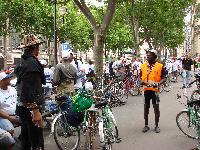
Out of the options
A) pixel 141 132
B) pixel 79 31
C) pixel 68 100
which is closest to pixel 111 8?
pixel 141 132

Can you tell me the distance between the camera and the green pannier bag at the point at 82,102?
8.34 metres

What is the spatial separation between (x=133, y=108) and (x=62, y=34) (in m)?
29.2

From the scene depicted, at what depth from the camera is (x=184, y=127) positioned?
10047 millimetres

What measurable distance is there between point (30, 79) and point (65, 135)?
2495 millimetres

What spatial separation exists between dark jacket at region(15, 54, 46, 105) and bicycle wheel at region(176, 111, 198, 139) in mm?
4218

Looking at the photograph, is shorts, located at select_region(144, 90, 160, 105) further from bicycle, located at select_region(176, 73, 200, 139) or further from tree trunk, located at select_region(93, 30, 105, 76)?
tree trunk, located at select_region(93, 30, 105, 76)

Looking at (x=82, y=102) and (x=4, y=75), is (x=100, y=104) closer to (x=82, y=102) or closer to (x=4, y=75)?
(x=82, y=102)

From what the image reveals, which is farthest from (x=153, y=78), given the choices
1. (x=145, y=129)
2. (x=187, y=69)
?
(x=187, y=69)

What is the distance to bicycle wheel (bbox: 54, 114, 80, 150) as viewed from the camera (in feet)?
27.3

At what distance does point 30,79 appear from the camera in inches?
245

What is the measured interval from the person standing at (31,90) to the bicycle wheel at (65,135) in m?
1.64

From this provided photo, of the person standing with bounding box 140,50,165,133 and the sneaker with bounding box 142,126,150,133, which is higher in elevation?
the person standing with bounding box 140,50,165,133

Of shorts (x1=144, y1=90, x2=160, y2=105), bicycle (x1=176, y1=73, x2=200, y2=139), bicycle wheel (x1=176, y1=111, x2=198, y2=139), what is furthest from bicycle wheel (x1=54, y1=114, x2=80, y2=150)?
shorts (x1=144, y1=90, x2=160, y2=105)

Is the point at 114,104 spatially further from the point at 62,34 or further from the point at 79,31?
the point at 79,31
